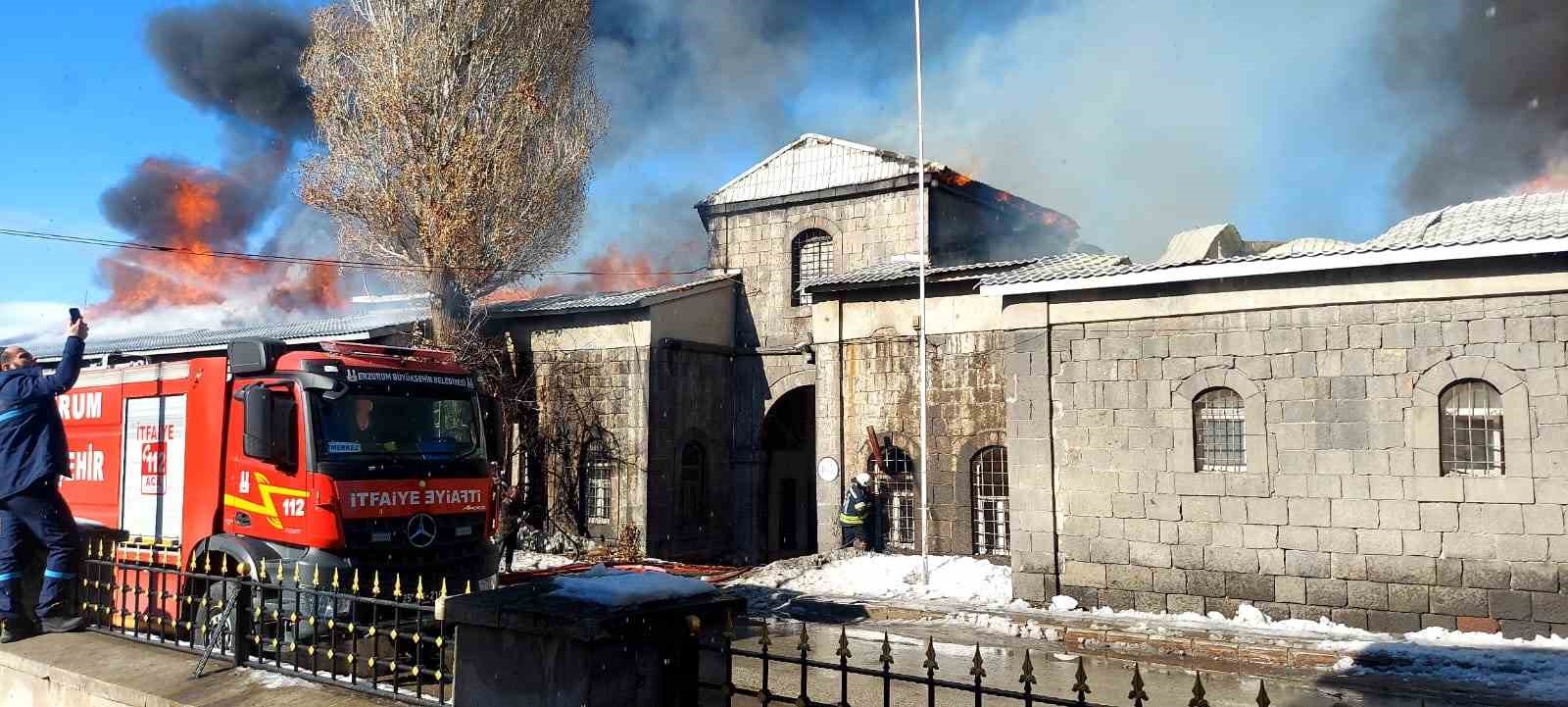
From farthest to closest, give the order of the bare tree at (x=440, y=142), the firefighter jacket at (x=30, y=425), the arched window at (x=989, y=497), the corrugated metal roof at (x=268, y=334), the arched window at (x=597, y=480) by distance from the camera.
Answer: the bare tree at (x=440, y=142) → the arched window at (x=597, y=480) → the corrugated metal roof at (x=268, y=334) → the arched window at (x=989, y=497) → the firefighter jacket at (x=30, y=425)

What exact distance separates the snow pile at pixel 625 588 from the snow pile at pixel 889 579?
10.4 m

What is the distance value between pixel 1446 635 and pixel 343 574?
11318 millimetres

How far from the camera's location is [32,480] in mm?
6723

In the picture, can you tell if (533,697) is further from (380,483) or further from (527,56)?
(527,56)

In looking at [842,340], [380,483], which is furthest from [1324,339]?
[380,483]

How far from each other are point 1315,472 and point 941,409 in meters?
6.17

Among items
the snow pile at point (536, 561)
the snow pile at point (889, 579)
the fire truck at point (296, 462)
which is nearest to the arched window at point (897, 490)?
the snow pile at point (889, 579)

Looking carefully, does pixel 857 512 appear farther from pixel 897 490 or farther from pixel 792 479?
pixel 792 479

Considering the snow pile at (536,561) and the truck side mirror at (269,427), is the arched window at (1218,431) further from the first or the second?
the snow pile at (536,561)

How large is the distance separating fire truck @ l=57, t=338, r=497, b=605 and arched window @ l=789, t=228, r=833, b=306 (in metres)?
12.5

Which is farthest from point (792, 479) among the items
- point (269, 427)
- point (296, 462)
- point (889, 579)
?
point (269, 427)

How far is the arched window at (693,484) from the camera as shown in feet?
69.7

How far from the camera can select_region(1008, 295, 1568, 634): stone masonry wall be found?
1119 cm

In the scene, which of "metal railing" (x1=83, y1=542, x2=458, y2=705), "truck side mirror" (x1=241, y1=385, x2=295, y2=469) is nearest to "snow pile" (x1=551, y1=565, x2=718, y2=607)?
"metal railing" (x1=83, y1=542, x2=458, y2=705)
